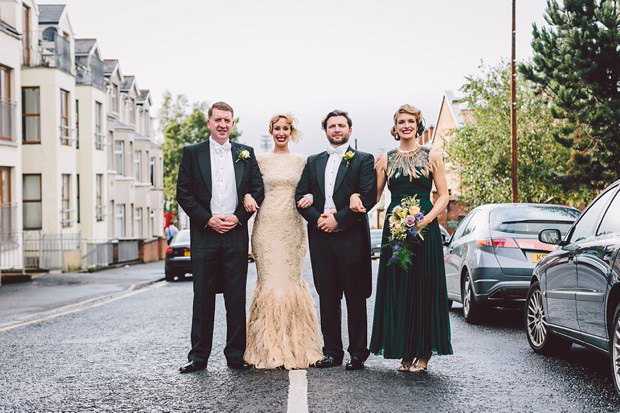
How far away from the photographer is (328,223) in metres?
7.42

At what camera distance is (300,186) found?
7.63 m

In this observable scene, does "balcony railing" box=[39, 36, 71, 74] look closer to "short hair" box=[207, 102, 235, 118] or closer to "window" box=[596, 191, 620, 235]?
"short hair" box=[207, 102, 235, 118]

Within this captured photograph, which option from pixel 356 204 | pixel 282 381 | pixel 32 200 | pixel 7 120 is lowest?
pixel 282 381

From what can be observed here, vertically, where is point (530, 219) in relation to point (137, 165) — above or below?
below

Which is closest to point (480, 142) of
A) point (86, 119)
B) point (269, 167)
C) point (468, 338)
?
point (86, 119)

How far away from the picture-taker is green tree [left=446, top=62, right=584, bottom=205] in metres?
36.0

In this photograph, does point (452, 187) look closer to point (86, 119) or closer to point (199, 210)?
point (86, 119)

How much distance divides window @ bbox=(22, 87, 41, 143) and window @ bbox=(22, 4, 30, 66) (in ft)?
3.76

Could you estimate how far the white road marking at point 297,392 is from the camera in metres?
5.94

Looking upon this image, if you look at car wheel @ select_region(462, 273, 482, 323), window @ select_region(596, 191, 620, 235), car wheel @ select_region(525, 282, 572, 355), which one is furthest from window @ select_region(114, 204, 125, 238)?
window @ select_region(596, 191, 620, 235)

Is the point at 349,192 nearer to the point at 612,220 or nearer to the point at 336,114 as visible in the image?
the point at 336,114

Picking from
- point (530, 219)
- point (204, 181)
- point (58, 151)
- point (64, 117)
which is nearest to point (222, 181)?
point (204, 181)

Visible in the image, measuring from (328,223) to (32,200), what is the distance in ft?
93.1

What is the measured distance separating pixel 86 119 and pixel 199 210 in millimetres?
34466
